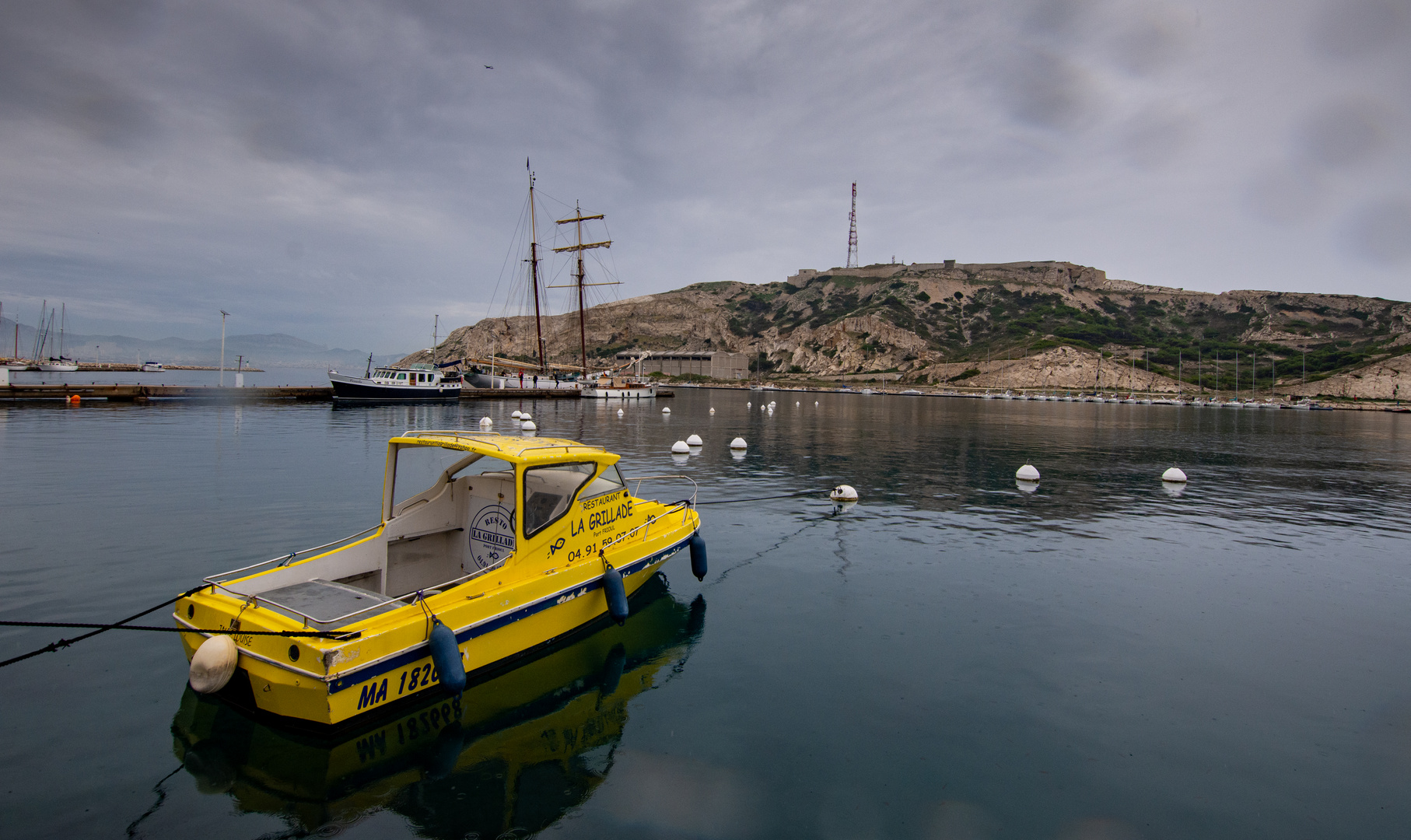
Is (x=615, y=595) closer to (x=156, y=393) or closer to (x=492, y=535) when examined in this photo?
(x=492, y=535)

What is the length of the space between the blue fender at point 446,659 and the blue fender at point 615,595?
2873 mm

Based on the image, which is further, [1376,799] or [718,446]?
[718,446]

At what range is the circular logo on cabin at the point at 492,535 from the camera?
383 inches

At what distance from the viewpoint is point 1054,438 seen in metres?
47.2

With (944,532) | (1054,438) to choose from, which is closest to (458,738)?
(944,532)

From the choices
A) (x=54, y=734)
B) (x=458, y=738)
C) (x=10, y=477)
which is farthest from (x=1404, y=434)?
(x=10, y=477)

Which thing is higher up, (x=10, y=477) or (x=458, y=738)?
(x=10, y=477)

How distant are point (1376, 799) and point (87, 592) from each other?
60.2ft

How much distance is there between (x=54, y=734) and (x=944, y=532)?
17.6m

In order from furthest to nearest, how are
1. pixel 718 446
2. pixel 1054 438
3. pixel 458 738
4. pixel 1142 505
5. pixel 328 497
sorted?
1. pixel 1054 438
2. pixel 718 446
3. pixel 1142 505
4. pixel 328 497
5. pixel 458 738

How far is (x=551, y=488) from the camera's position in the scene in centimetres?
1062

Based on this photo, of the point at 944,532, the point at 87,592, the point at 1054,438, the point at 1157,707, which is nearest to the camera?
the point at 1157,707

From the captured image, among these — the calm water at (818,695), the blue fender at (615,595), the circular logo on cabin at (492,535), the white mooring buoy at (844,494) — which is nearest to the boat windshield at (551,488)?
the circular logo on cabin at (492,535)

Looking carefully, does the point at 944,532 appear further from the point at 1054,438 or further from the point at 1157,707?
the point at 1054,438
